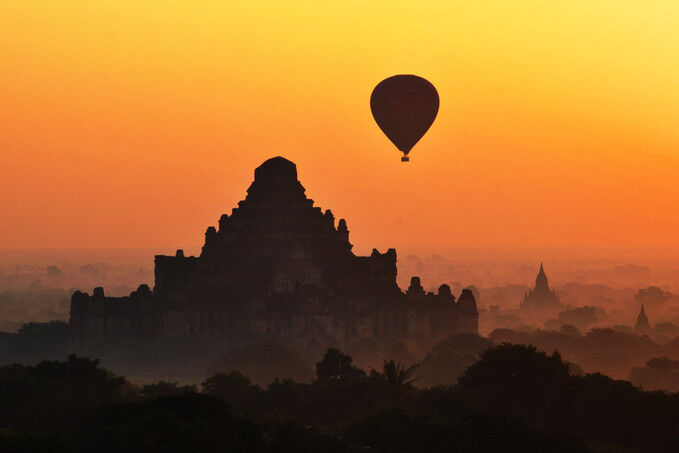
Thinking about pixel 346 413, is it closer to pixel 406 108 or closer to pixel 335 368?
pixel 335 368

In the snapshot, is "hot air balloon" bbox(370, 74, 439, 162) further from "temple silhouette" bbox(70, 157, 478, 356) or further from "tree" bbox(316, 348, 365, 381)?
"temple silhouette" bbox(70, 157, 478, 356)

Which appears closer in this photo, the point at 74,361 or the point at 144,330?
the point at 74,361

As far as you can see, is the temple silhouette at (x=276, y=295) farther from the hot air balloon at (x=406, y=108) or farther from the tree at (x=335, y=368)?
the tree at (x=335, y=368)

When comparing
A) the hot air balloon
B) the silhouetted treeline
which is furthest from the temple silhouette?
the silhouetted treeline

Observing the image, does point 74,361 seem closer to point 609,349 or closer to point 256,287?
point 256,287

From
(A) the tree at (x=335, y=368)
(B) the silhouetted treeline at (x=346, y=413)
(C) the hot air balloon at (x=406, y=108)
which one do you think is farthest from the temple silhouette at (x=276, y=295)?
(B) the silhouetted treeline at (x=346, y=413)

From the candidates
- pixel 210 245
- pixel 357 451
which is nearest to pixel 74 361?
pixel 357 451
